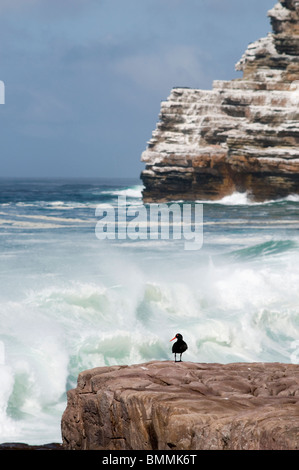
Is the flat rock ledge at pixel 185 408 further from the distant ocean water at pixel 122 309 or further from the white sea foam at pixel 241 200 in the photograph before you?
the white sea foam at pixel 241 200

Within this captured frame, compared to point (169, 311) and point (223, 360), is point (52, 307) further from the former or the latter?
point (223, 360)

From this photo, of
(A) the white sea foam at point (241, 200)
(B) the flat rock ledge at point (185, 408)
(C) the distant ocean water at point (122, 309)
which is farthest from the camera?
(A) the white sea foam at point (241, 200)

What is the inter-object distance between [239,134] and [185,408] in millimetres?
50869

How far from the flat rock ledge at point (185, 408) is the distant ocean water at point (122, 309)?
276 centimetres

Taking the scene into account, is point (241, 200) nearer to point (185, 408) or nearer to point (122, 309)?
point (122, 309)

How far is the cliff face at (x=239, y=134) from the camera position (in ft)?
179

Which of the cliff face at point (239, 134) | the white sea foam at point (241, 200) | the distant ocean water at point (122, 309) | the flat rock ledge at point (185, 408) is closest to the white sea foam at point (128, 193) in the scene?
the cliff face at point (239, 134)

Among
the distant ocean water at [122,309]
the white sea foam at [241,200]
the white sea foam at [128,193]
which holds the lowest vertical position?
the distant ocean water at [122,309]

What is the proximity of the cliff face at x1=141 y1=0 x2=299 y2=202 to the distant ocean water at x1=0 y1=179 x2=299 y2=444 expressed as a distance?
25135mm

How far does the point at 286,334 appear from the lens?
1598 cm

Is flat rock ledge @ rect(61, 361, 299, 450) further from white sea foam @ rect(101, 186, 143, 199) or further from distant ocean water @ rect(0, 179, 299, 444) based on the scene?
white sea foam @ rect(101, 186, 143, 199)

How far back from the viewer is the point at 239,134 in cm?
5616

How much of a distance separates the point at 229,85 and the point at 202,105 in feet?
9.29
